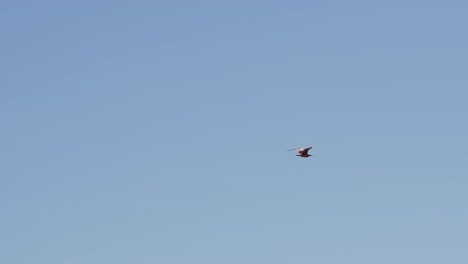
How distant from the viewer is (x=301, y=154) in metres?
84.1
